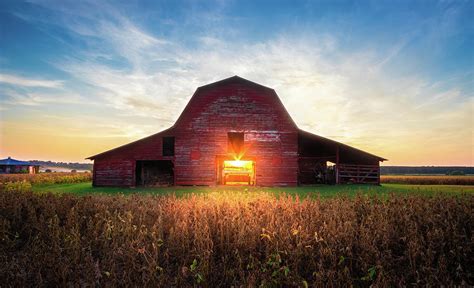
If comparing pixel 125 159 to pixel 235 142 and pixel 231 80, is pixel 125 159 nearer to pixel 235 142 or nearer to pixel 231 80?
pixel 235 142

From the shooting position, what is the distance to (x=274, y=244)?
4535 mm

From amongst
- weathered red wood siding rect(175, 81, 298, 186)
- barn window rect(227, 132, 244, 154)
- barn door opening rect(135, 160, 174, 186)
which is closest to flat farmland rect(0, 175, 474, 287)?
weathered red wood siding rect(175, 81, 298, 186)

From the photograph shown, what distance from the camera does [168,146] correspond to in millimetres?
30156

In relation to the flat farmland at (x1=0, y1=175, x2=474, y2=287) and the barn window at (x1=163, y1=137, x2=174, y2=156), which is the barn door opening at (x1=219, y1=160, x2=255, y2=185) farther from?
the flat farmland at (x1=0, y1=175, x2=474, y2=287)

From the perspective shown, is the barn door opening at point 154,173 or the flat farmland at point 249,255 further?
the barn door opening at point 154,173

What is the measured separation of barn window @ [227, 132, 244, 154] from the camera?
22920mm

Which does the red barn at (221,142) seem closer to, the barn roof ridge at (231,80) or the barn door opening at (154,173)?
the barn roof ridge at (231,80)

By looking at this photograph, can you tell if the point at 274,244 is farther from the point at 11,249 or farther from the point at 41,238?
the point at 11,249

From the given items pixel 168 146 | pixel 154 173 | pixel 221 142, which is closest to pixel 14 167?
pixel 168 146

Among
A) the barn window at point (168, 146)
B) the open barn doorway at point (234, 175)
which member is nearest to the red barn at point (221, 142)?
the open barn doorway at point (234, 175)

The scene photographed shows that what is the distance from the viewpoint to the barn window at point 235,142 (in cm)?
2292

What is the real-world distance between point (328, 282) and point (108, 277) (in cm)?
303

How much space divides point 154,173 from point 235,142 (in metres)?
8.11

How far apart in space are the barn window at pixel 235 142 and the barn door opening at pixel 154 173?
615cm
